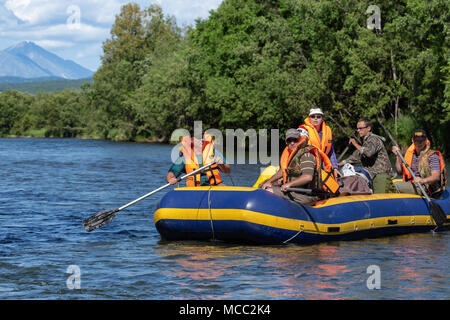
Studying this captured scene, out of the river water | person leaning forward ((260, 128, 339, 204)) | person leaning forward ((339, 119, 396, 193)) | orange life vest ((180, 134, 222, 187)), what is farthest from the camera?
person leaning forward ((339, 119, 396, 193))

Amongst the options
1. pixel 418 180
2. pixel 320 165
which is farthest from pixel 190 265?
pixel 418 180

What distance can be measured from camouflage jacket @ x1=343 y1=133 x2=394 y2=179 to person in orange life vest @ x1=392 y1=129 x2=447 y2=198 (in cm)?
24

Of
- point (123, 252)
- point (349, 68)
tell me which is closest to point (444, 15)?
point (349, 68)

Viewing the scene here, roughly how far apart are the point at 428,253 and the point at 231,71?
36.3 m

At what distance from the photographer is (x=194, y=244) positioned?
397 inches

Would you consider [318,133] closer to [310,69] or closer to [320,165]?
[320,165]

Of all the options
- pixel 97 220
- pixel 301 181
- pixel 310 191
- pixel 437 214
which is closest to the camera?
pixel 310 191

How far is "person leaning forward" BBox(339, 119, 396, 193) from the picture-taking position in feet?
36.7

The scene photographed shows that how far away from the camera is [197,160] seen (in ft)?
36.3

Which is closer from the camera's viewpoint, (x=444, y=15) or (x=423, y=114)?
(x=444, y=15)

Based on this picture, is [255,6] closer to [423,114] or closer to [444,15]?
[423,114]

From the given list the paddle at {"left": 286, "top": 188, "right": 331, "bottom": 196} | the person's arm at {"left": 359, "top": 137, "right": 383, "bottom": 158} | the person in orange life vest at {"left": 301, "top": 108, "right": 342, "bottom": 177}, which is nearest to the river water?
the paddle at {"left": 286, "top": 188, "right": 331, "bottom": 196}

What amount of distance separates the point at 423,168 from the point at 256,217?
349 centimetres

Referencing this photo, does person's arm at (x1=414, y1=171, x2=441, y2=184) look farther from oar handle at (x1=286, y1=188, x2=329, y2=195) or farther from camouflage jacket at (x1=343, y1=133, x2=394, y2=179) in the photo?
oar handle at (x1=286, y1=188, x2=329, y2=195)
